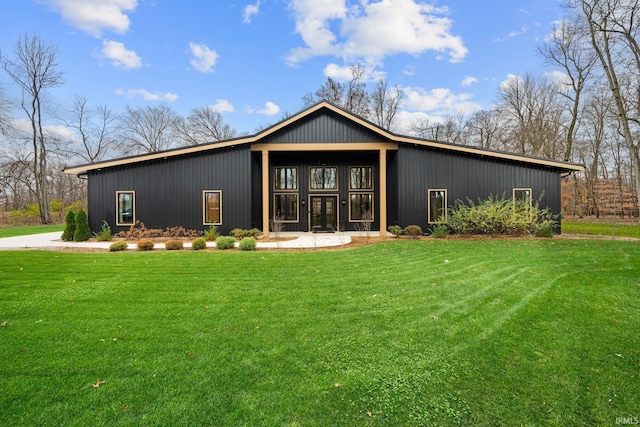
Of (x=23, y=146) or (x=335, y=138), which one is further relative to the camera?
(x=23, y=146)

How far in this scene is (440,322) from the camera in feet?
12.4

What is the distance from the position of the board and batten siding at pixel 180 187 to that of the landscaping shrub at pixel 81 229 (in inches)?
44.7

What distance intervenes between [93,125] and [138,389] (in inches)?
1500

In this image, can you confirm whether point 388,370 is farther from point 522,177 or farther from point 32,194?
point 32,194

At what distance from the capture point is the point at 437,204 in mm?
13812

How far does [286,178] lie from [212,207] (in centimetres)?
459

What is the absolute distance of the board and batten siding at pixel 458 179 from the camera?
13.4 meters

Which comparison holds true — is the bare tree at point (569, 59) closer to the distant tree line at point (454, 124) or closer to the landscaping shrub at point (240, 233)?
the distant tree line at point (454, 124)

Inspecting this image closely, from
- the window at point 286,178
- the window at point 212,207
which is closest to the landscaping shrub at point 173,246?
the window at point 212,207

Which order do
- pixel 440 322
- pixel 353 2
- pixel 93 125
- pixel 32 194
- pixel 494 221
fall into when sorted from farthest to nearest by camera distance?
1. pixel 93 125
2. pixel 32 194
3. pixel 353 2
4. pixel 494 221
5. pixel 440 322

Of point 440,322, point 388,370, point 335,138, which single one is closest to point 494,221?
point 335,138

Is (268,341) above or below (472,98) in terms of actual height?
below

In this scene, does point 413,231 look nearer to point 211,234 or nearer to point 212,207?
point 211,234

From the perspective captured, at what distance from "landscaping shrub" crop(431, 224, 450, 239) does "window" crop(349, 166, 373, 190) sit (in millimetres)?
4628
